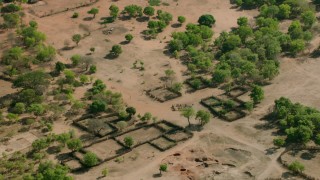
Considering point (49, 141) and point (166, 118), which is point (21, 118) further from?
point (166, 118)

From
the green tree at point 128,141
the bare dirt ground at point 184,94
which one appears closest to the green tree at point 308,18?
the bare dirt ground at point 184,94

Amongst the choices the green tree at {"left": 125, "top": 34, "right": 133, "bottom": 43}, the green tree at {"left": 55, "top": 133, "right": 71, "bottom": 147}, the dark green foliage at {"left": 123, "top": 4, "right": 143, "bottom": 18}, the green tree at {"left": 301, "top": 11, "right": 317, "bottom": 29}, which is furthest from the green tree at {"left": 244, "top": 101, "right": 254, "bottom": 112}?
the dark green foliage at {"left": 123, "top": 4, "right": 143, "bottom": 18}

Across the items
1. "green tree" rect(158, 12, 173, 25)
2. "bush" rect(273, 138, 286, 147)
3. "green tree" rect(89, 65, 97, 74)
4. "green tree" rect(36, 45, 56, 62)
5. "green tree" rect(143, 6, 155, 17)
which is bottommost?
"bush" rect(273, 138, 286, 147)

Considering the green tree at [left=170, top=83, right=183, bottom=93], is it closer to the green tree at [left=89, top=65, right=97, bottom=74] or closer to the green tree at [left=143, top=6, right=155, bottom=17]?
the green tree at [left=89, top=65, right=97, bottom=74]

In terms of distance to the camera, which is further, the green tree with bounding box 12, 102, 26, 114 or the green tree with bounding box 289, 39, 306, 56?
the green tree with bounding box 289, 39, 306, 56

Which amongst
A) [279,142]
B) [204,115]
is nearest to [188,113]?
[204,115]
